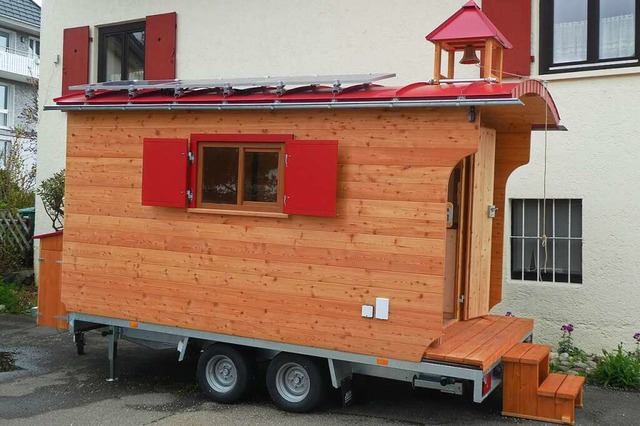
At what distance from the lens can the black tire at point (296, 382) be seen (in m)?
6.57

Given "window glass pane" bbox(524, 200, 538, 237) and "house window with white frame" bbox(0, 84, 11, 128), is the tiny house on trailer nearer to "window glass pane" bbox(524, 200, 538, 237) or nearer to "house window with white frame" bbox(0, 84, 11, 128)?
"window glass pane" bbox(524, 200, 538, 237)

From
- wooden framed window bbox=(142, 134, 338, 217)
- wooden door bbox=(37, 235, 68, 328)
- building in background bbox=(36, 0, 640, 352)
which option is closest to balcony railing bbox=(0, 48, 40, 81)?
building in background bbox=(36, 0, 640, 352)

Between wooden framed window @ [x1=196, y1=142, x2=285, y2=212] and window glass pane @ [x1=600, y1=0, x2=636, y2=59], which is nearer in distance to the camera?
wooden framed window @ [x1=196, y1=142, x2=285, y2=212]

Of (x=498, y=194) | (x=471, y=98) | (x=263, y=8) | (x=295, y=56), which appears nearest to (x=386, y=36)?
(x=295, y=56)

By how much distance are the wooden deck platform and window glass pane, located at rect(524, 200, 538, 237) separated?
1744 mm

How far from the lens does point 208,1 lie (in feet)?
38.2

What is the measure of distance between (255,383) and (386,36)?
5278 millimetres

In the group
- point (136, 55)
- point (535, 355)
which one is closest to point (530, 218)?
point (535, 355)

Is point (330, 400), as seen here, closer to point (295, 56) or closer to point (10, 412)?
point (10, 412)

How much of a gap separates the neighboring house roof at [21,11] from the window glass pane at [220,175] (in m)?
27.7

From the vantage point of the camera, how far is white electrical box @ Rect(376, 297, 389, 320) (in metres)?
6.16

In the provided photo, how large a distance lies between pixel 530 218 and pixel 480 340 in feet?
10.2

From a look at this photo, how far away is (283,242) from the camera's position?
664 cm

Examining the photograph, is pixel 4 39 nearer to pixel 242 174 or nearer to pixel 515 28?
pixel 515 28
